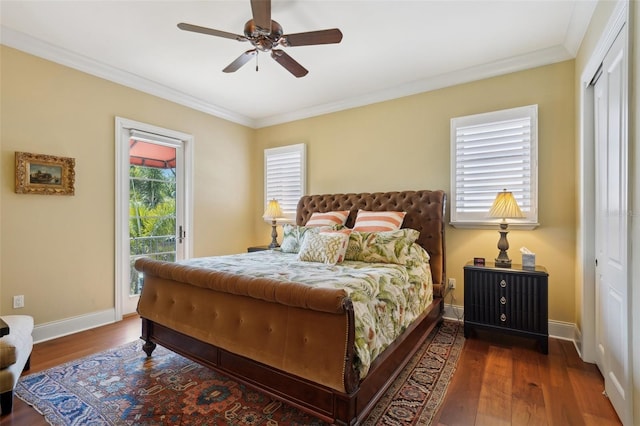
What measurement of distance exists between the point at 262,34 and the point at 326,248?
1.86 m

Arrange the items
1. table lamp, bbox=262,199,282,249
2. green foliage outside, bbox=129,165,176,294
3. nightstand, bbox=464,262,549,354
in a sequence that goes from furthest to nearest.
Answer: table lamp, bbox=262,199,282,249 < green foliage outside, bbox=129,165,176,294 < nightstand, bbox=464,262,549,354

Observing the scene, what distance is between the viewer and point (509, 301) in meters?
2.80

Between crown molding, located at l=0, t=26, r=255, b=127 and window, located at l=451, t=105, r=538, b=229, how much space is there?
3491 millimetres

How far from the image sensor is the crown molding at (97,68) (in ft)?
9.11

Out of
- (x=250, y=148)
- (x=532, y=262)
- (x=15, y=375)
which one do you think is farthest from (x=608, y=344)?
(x=250, y=148)

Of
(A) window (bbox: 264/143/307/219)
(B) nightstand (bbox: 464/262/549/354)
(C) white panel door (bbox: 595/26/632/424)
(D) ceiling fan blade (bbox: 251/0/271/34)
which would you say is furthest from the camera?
(A) window (bbox: 264/143/307/219)

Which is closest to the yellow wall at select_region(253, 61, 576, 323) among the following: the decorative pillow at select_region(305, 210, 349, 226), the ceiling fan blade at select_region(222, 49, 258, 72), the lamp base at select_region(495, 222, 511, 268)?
the lamp base at select_region(495, 222, 511, 268)

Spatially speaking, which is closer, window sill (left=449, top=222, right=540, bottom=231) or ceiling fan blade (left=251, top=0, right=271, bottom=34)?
ceiling fan blade (left=251, top=0, right=271, bottom=34)

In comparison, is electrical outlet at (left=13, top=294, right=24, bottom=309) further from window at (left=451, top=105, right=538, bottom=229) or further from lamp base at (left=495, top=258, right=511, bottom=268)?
lamp base at (left=495, top=258, right=511, bottom=268)

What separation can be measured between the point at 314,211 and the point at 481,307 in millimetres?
2362

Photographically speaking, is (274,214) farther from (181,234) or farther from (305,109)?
(305,109)

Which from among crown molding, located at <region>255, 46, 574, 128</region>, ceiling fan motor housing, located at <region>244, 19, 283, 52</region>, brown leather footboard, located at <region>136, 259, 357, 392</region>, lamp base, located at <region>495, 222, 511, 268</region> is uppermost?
crown molding, located at <region>255, 46, 574, 128</region>

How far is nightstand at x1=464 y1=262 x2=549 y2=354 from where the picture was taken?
267 centimetres

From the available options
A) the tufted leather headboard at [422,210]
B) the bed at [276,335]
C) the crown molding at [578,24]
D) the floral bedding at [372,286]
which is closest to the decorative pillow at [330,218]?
the tufted leather headboard at [422,210]
